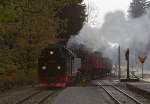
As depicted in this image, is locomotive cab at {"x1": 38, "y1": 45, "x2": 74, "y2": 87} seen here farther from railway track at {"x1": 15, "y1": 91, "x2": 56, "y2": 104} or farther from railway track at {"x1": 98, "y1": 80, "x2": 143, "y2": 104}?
railway track at {"x1": 15, "y1": 91, "x2": 56, "y2": 104}

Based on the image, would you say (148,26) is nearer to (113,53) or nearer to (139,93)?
(113,53)

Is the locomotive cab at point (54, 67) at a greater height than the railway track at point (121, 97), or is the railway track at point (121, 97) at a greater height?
the locomotive cab at point (54, 67)

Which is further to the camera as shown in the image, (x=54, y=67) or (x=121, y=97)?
(x=54, y=67)

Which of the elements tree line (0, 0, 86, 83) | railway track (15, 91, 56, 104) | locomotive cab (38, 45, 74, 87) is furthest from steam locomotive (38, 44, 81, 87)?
railway track (15, 91, 56, 104)

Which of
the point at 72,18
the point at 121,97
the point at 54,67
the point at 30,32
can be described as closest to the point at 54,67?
the point at 54,67

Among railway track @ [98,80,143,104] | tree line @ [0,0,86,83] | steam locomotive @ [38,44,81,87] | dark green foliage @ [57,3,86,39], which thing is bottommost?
railway track @ [98,80,143,104]

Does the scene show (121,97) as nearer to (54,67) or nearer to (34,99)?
(34,99)

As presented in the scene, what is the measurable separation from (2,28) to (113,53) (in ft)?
158

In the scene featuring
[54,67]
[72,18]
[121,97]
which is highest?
[72,18]

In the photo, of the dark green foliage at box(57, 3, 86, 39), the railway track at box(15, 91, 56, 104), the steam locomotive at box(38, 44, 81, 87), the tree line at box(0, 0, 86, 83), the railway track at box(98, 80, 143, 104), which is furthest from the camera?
the dark green foliage at box(57, 3, 86, 39)

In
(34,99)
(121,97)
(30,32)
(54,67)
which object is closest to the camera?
(34,99)

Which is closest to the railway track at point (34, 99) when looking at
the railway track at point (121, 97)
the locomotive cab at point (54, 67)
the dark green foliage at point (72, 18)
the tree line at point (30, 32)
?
the railway track at point (121, 97)

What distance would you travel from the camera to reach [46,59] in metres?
35.4

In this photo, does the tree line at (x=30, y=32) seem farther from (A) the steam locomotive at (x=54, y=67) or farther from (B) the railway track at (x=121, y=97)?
(B) the railway track at (x=121, y=97)
